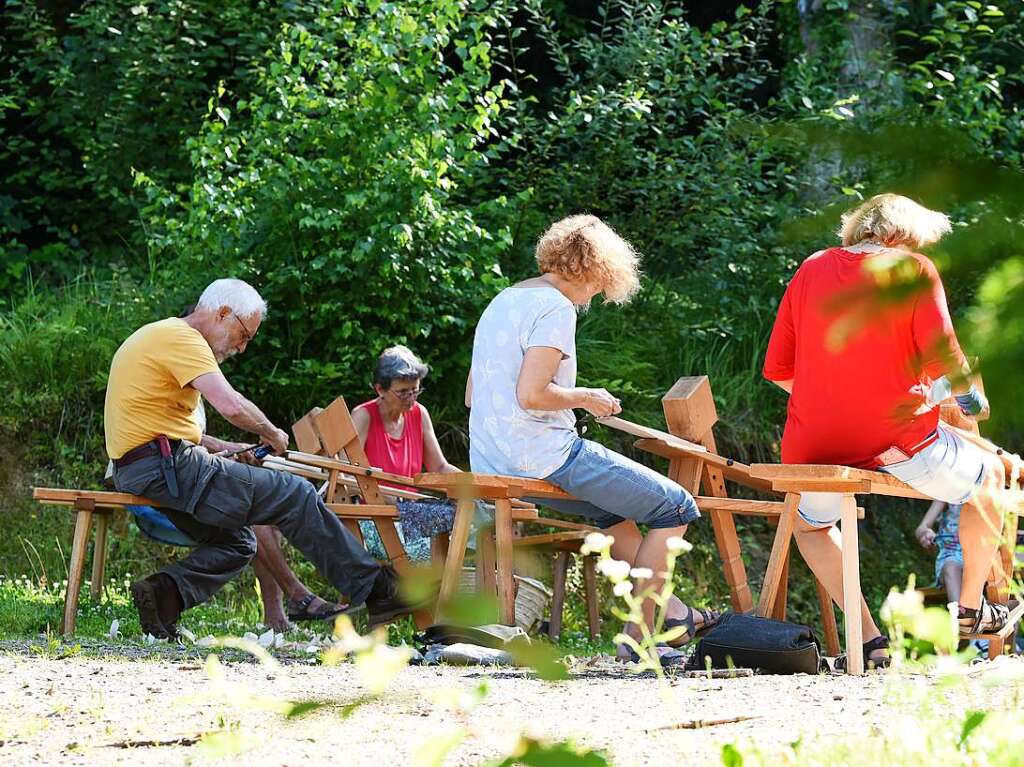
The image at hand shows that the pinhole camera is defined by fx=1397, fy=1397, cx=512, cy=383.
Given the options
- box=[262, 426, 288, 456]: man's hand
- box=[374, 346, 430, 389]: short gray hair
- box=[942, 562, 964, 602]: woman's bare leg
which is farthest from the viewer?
box=[942, 562, 964, 602]: woman's bare leg

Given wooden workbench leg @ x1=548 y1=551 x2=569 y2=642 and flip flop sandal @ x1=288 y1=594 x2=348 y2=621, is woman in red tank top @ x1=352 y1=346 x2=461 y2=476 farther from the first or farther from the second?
flip flop sandal @ x1=288 y1=594 x2=348 y2=621

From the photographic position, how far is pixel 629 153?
28.8 feet

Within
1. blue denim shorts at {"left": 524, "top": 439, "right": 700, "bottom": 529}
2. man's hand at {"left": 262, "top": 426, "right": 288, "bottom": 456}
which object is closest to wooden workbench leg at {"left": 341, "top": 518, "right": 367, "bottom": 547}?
man's hand at {"left": 262, "top": 426, "right": 288, "bottom": 456}

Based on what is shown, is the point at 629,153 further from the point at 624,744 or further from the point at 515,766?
the point at 515,766

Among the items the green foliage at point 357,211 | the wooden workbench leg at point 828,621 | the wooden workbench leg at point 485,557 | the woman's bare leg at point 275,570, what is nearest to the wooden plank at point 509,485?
the wooden workbench leg at point 485,557

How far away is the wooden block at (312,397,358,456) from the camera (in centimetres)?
595

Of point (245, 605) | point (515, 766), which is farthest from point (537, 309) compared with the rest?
point (515, 766)

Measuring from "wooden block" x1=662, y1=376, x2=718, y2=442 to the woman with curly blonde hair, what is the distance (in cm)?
66

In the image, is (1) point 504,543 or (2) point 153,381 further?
(2) point 153,381

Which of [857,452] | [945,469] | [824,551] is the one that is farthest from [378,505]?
[945,469]

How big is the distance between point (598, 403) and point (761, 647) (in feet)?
3.19

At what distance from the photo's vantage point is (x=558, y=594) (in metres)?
6.54

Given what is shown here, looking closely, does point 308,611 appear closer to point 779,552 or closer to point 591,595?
point 591,595

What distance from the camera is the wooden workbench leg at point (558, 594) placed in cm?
644
